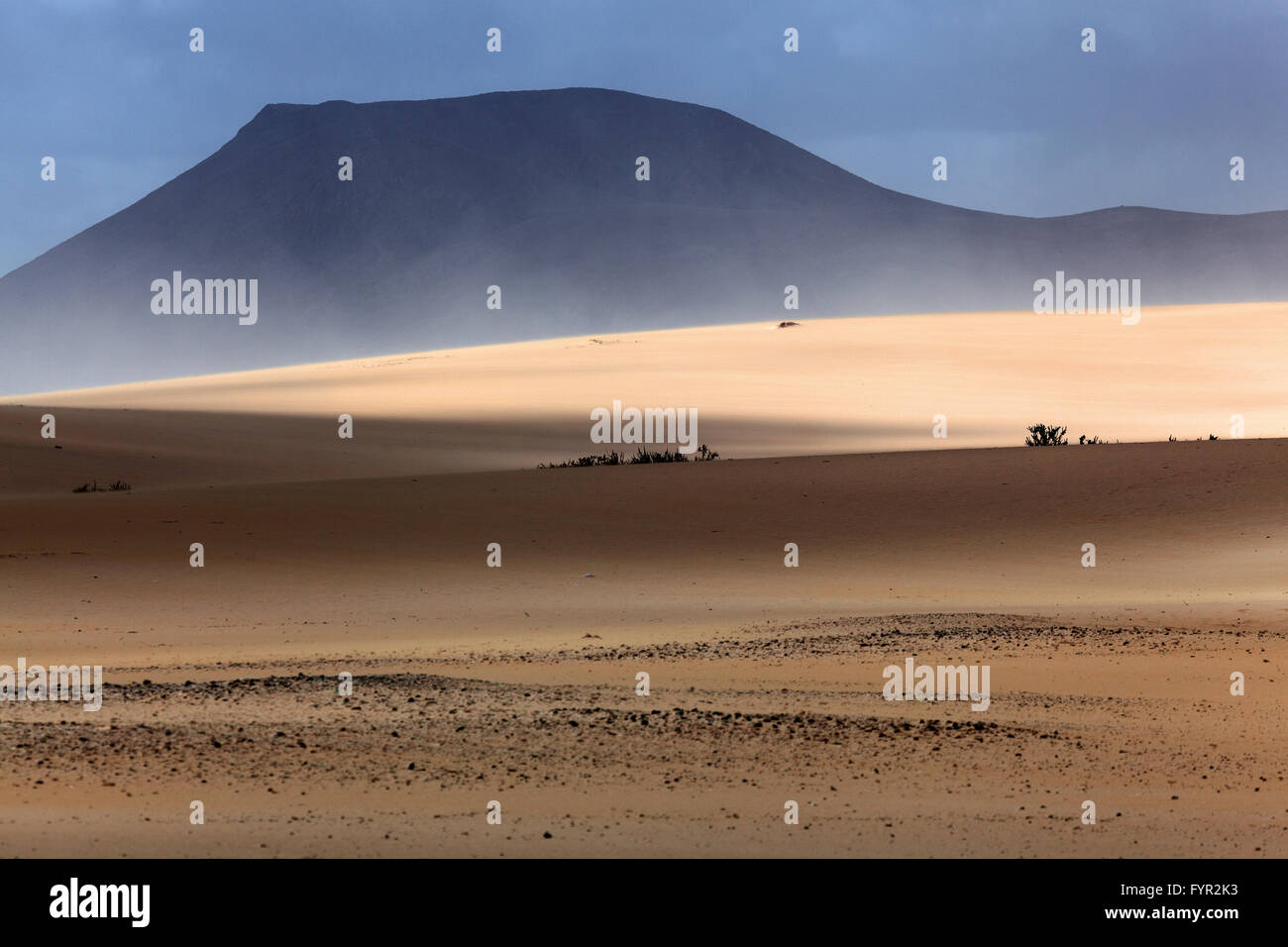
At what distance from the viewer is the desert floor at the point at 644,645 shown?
6023 mm

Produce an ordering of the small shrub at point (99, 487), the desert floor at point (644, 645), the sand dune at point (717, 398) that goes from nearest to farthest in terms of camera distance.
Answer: the desert floor at point (644, 645) < the small shrub at point (99, 487) < the sand dune at point (717, 398)

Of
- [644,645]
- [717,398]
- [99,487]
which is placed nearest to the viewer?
[644,645]

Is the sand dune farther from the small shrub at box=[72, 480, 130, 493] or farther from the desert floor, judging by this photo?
the small shrub at box=[72, 480, 130, 493]

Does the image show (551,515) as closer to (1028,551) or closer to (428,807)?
(1028,551)

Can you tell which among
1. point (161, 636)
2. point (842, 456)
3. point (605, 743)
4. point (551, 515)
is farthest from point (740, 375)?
point (605, 743)

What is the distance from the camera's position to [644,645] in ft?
34.8

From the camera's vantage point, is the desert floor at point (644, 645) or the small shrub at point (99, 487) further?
the small shrub at point (99, 487)

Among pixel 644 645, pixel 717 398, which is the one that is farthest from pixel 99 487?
pixel 717 398

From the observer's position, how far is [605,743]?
7.13m

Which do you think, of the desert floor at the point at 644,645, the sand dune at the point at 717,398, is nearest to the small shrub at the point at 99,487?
the desert floor at the point at 644,645

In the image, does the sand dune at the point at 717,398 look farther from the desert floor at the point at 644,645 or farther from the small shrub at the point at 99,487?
the small shrub at the point at 99,487

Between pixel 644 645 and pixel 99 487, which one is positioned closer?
pixel 644 645

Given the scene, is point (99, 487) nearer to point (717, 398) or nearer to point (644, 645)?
point (644, 645)
